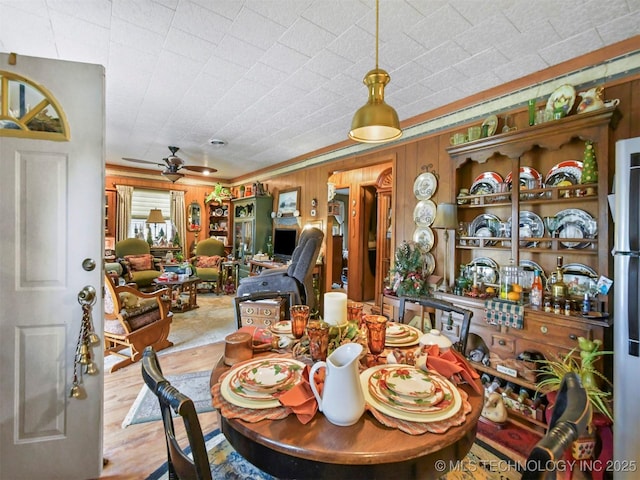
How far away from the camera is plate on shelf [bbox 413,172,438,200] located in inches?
124

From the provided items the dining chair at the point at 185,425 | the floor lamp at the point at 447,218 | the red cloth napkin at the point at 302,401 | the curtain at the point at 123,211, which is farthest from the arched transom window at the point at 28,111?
the curtain at the point at 123,211

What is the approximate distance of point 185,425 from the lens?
26.8 inches

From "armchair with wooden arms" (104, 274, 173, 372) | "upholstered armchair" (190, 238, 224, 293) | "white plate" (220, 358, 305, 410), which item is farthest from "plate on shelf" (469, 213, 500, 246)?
"upholstered armchair" (190, 238, 224, 293)

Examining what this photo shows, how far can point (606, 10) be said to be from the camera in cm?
170

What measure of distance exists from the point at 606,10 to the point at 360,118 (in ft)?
5.25

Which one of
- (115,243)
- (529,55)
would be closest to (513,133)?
(529,55)

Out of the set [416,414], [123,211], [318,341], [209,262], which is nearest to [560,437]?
[416,414]

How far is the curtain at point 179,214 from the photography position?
7.09 meters

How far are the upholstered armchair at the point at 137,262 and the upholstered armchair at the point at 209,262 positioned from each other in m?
0.76

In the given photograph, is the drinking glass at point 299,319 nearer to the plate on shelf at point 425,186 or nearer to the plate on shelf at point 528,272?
the plate on shelf at point 528,272

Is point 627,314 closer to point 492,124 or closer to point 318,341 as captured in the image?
point 318,341

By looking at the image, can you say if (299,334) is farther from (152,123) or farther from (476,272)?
(152,123)

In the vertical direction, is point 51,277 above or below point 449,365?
above

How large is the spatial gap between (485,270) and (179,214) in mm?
6627
